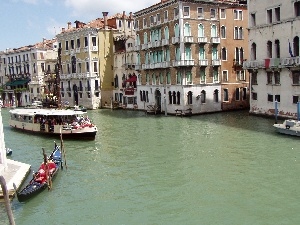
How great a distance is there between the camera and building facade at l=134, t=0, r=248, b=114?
30688mm

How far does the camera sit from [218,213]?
408 inches

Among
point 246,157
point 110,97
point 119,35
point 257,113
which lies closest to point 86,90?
point 110,97

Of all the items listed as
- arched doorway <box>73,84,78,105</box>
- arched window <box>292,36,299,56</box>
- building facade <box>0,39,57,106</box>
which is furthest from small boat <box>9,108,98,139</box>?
building facade <box>0,39,57,106</box>

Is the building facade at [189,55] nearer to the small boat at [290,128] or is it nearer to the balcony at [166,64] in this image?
the balcony at [166,64]

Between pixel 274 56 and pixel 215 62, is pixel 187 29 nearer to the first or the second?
pixel 215 62

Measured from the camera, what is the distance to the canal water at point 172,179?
10.5m

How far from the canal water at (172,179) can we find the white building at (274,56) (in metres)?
3.54

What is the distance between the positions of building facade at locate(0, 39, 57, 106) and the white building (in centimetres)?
2980

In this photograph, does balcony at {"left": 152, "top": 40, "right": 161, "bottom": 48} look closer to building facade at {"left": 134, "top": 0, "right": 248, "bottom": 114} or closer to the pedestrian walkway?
building facade at {"left": 134, "top": 0, "right": 248, "bottom": 114}

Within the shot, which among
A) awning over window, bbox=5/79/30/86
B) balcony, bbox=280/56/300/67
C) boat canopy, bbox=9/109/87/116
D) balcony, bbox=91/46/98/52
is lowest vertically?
boat canopy, bbox=9/109/87/116

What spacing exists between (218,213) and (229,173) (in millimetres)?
3752

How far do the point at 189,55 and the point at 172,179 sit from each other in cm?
1878

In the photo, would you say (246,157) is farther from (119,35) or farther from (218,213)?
(119,35)

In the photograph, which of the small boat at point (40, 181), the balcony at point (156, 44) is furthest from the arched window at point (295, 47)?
the small boat at point (40, 181)
